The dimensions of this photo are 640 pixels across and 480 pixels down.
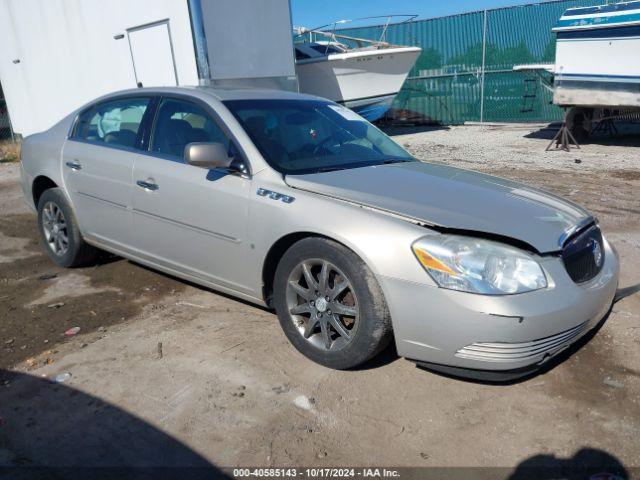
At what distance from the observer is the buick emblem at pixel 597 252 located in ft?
10.3

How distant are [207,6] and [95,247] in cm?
526

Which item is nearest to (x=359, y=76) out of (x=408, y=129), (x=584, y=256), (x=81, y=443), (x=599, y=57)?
(x=408, y=129)


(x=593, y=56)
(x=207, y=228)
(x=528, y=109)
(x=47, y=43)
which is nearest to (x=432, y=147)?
(x=593, y=56)

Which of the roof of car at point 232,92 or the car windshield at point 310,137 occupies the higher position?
the roof of car at point 232,92

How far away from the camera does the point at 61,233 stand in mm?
4930

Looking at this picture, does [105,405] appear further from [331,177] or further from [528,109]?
[528,109]

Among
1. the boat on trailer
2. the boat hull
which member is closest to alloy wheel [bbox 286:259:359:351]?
the boat on trailer

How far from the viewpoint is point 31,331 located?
12.4ft

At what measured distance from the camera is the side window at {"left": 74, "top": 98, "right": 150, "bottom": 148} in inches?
167

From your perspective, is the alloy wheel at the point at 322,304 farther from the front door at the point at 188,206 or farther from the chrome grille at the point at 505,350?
the chrome grille at the point at 505,350

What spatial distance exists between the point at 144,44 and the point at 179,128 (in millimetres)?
6501

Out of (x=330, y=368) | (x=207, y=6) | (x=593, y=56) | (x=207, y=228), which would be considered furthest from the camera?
(x=593, y=56)

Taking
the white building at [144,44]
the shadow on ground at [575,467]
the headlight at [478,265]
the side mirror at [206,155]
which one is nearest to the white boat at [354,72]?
the white building at [144,44]

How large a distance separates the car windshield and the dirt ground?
115cm
